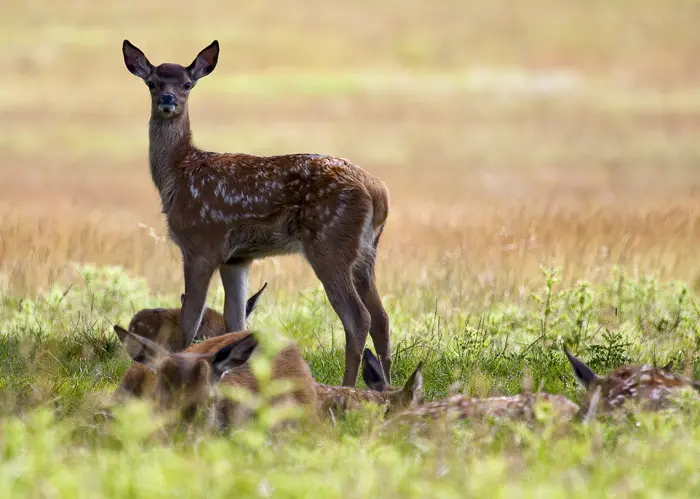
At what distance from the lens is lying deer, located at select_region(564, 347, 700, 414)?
6.85 m

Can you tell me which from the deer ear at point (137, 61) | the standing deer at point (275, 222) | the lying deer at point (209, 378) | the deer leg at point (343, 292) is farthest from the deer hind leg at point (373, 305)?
the deer ear at point (137, 61)

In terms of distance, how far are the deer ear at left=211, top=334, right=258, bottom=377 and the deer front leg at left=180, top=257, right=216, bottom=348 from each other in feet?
8.01

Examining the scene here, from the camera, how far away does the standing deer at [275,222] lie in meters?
8.63

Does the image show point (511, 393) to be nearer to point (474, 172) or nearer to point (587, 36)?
point (474, 172)

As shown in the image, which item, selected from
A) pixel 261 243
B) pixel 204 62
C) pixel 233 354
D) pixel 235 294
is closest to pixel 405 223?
pixel 204 62

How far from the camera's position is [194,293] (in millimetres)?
9070

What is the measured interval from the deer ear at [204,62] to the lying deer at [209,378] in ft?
10.2

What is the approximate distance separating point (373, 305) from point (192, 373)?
2791mm

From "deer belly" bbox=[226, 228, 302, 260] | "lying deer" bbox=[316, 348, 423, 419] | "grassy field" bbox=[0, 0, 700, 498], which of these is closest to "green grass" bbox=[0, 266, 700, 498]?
"grassy field" bbox=[0, 0, 700, 498]

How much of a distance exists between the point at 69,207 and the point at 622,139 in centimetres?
1901

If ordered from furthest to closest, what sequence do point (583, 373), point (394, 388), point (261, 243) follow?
point (261, 243)
point (394, 388)
point (583, 373)

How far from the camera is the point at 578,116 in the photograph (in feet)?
143

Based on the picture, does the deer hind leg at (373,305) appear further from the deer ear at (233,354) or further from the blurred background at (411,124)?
the deer ear at (233,354)

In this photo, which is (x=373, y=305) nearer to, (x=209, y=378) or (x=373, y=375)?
(x=373, y=375)
